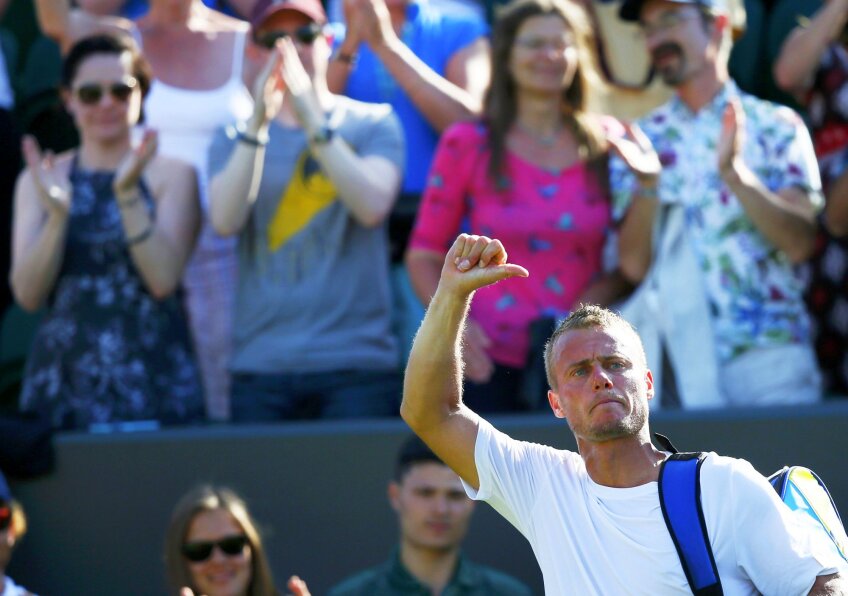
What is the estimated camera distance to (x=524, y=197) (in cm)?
630

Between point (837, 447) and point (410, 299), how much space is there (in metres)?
1.71

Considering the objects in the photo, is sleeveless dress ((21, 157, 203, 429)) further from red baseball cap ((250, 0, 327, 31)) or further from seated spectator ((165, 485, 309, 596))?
red baseball cap ((250, 0, 327, 31))

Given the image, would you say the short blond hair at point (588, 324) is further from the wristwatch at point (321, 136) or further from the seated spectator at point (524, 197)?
the wristwatch at point (321, 136)

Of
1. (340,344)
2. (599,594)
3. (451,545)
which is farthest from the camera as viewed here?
(340,344)

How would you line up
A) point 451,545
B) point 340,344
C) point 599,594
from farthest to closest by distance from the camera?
point 340,344
point 451,545
point 599,594

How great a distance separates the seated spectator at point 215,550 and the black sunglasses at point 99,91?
1644mm

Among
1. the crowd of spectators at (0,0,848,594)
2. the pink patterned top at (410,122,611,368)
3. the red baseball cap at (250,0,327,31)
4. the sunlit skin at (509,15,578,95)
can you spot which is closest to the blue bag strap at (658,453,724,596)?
the crowd of spectators at (0,0,848,594)

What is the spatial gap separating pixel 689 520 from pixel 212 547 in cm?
246

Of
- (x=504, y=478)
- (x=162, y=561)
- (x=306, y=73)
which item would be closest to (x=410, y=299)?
(x=306, y=73)

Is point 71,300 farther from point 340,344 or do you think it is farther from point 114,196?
point 340,344

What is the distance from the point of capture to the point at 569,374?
3977 millimetres

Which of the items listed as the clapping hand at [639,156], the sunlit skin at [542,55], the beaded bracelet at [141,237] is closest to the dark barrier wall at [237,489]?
the beaded bracelet at [141,237]

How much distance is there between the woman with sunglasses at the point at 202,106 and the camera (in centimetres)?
684

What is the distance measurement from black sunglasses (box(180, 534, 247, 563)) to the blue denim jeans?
739 mm
